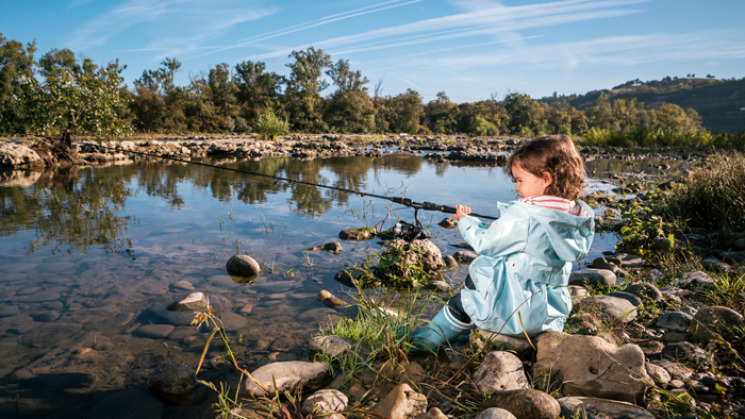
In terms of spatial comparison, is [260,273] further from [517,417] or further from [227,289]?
[517,417]

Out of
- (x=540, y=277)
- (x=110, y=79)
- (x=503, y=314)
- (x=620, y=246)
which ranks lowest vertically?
(x=620, y=246)

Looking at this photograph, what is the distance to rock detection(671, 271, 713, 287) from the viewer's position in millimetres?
3654

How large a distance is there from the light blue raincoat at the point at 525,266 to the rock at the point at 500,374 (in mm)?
160

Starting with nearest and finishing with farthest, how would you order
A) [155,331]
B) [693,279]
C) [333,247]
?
[155,331]
[693,279]
[333,247]

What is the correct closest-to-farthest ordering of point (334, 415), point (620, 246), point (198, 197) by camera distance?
point (334, 415), point (620, 246), point (198, 197)

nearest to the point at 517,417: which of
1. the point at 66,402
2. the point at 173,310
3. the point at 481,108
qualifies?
the point at 66,402

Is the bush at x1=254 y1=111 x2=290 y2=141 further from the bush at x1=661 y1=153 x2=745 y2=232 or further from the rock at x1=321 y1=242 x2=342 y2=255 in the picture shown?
the bush at x1=661 y1=153 x2=745 y2=232

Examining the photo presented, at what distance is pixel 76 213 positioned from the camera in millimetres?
7180

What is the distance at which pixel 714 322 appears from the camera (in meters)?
2.57

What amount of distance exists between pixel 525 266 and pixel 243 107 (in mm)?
40450

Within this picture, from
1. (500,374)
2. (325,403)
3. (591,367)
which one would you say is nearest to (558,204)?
(591,367)

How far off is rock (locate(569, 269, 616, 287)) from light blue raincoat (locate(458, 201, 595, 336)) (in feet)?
5.59

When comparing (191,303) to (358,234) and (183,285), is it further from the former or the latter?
(358,234)

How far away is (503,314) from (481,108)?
5783 cm
